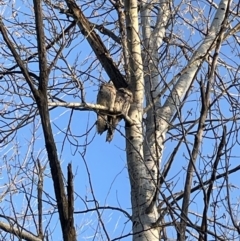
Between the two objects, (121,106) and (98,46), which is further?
(98,46)

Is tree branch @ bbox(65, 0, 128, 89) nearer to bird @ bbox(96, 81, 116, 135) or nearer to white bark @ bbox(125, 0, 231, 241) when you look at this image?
bird @ bbox(96, 81, 116, 135)

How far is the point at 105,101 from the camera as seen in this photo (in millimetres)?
4504

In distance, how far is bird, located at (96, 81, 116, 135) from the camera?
13.3 feet

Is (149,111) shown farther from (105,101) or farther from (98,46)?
(98,46)

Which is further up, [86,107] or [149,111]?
[149,111]

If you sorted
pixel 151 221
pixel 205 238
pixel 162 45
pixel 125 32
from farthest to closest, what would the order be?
pixel 162 45
pixel 125 32
pixel 151 221
pixel 205 238

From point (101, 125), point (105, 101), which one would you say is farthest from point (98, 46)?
point (101, 125)

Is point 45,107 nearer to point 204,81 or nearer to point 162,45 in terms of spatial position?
point 204,81

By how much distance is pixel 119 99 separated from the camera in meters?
3.98

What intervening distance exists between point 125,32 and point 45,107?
242 cm

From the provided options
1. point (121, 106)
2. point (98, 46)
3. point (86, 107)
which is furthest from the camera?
point (98, 46)

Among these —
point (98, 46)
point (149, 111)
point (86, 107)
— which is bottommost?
point (86, 107)

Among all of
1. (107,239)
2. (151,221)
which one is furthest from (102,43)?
(107,239)

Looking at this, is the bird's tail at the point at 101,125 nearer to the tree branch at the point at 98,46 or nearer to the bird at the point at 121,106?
the bird at the point at 121,106
